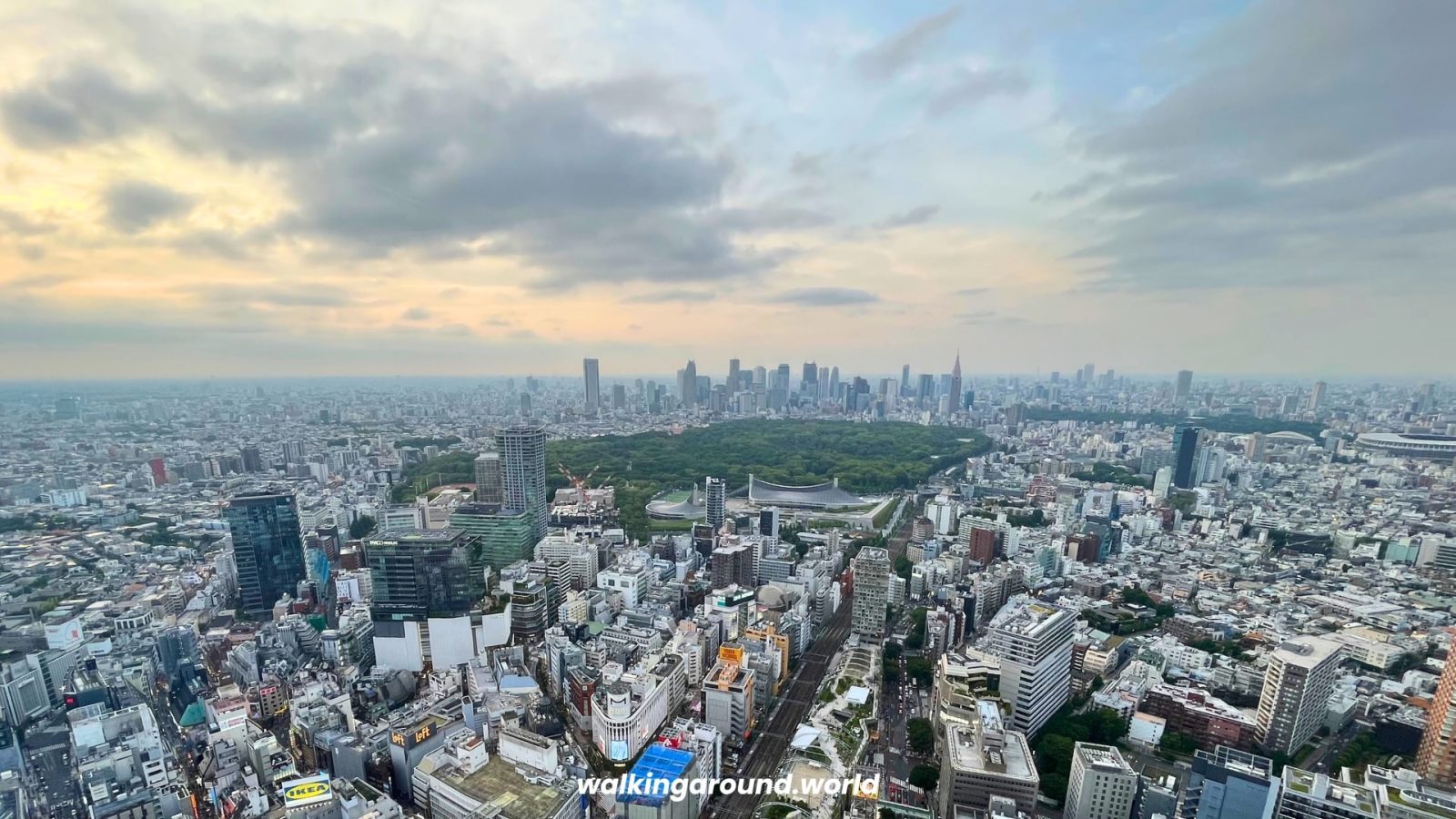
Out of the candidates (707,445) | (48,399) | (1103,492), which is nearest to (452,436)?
(707,445)

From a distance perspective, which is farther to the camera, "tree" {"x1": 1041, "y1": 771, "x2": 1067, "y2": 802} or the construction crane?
the construction crane

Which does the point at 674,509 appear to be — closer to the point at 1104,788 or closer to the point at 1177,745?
the point at 1177,745

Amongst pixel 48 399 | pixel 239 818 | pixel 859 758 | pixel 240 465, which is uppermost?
pixel 48 399

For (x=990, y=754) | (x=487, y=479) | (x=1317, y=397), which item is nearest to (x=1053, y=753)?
(x=990, y=754)

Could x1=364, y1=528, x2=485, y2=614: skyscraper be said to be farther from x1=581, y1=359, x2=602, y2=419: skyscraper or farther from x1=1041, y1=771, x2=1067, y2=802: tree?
x1=581, y1=359, x2=602, y2=419: skyscraper

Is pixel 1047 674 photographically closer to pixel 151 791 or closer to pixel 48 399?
pixel 151 791

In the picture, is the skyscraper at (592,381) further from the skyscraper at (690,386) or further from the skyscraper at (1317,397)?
the skyscraper at (1317,397)

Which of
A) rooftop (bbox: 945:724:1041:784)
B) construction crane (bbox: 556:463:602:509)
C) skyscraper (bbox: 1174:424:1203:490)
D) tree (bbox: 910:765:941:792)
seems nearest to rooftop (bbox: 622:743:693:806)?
tree (bbox: 910:765:941:792)
